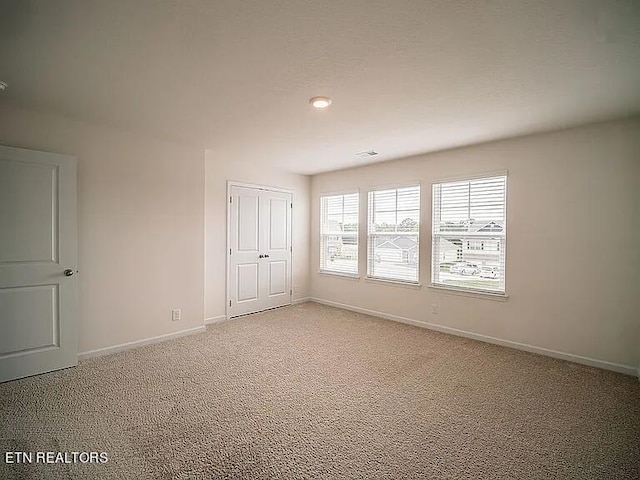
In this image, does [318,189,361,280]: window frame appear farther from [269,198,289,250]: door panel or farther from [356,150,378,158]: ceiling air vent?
[356,150,378,158]: ceiling air vent

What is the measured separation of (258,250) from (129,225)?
6.83 ft

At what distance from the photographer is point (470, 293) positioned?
4.22 meters

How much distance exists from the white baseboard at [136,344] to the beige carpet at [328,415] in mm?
140

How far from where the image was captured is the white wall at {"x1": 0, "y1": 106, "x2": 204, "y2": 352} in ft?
11.1

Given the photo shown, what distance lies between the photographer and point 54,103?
2910 mm

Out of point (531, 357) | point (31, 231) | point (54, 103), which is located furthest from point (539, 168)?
point (31, 231)

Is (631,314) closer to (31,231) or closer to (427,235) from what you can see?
(427,235)

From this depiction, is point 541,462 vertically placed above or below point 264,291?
below

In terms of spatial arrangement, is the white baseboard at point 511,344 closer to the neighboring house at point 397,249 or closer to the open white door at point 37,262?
the neighboring house at point 397,249

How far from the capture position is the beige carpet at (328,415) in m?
1.91

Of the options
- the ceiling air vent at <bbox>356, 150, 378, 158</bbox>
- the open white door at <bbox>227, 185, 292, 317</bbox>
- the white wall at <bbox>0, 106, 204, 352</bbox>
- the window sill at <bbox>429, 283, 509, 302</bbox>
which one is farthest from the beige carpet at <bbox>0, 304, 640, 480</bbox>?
the ceiling air vent at <bbox>356, 150, 378, 158</bbox>

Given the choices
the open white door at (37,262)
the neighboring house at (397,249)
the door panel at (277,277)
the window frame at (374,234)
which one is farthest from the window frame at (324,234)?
the open white door at (37,262)

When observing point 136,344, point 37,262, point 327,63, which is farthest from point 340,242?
point 37,262

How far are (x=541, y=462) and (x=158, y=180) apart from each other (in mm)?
4338
